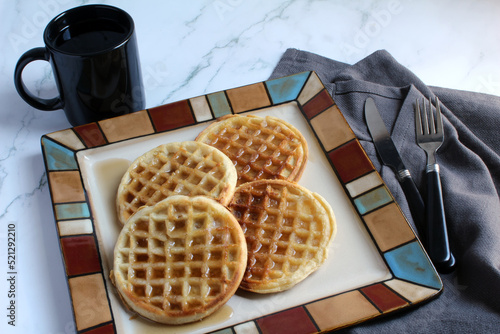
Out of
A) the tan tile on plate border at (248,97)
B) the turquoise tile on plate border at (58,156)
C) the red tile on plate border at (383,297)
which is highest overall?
the tan tile on plate border at (248,97)

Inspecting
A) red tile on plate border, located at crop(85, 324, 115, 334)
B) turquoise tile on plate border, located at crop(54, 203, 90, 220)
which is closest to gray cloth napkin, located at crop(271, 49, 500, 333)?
red tile on plate border, located at crop(85, 324, 115, 334)

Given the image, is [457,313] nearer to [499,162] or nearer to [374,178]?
[374,178]

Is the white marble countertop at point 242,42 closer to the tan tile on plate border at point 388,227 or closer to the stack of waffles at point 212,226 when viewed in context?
the stack of waffles at point 212,226

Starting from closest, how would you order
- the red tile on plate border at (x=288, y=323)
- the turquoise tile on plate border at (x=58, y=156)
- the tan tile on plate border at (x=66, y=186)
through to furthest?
1. the red tile on plate border at (x=288, y=323)
2. the tan tile on plate border at (x=66, y=186)
3. the turquoise tile on plate border at (x=58, y=156)

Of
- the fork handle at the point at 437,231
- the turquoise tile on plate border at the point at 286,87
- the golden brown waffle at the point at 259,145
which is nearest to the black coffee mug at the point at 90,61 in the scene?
the golden brown waffle at the point at 259,145

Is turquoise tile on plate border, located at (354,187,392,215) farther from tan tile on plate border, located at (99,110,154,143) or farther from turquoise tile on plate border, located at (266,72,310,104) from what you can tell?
tan tile on plate border, located at (99,110,154,143)

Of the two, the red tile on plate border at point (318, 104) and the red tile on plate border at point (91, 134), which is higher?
the red tile on plate border at point (318, 104)

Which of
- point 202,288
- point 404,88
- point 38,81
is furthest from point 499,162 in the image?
point 38,81

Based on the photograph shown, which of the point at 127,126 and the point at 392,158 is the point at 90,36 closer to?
the point at 127,126
